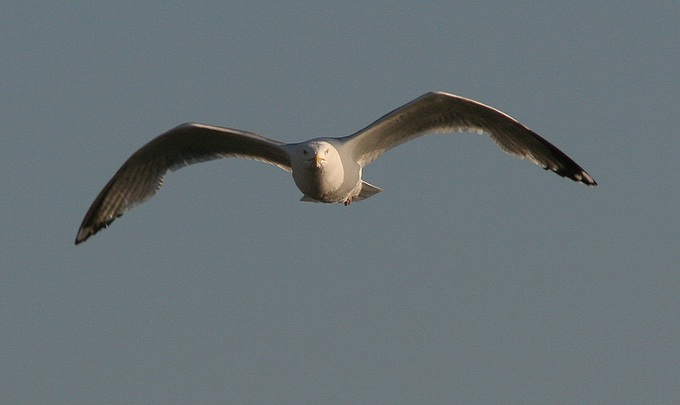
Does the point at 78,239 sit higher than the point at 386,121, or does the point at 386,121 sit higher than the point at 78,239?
the point at 386,121

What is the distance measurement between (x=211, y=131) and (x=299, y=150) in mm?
1675

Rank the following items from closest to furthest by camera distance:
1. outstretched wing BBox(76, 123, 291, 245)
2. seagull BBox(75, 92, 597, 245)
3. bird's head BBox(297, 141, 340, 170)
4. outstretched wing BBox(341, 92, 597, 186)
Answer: bird's head BBox(297, 141, 340, 170) → seagull BBox(75, 92, 597, 245) → outstretched wing BBox(341, 92, 597, 186) → outstretched wing BBox(76, 123, 291, 245)

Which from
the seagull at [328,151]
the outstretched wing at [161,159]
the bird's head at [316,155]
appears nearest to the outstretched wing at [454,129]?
the seagull at [328,151]

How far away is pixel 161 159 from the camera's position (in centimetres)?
1736

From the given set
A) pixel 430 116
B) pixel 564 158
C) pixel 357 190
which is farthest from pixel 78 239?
pixel 564 158

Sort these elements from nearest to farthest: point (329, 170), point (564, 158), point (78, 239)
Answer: point (329, 170)
point (564, 158)
point (78, 239)

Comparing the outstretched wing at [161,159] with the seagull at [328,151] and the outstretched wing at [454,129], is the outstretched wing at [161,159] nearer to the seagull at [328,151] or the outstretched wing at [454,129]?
the seagull at [328,151]

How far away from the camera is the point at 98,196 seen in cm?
1764

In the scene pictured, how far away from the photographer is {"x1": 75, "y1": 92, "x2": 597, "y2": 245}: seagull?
15.6 meters

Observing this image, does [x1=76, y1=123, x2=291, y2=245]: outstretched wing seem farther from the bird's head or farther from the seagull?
the bird's head

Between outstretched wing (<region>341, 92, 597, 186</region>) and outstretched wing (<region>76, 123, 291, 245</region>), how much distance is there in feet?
3.66

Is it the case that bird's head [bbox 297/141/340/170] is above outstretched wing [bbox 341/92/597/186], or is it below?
below

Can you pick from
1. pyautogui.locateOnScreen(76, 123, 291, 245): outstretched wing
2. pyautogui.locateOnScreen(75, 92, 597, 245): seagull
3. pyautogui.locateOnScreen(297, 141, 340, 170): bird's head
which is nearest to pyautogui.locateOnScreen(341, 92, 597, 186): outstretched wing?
pyautogui.locateOnScreen(75, 92, 597, 245): seagull

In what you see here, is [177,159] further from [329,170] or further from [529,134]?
[529,134]
